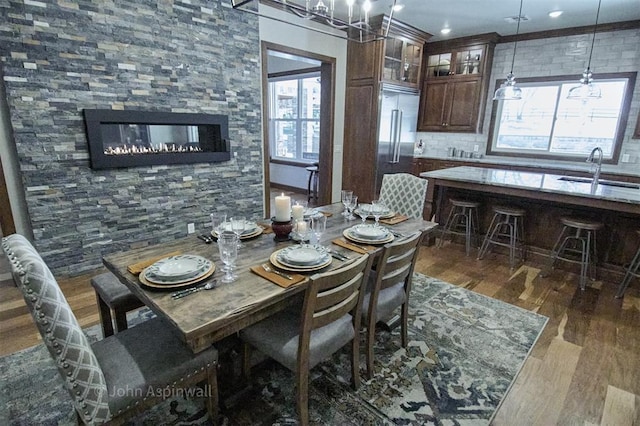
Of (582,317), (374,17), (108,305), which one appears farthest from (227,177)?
(582,317)

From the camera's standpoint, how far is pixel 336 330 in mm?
1631

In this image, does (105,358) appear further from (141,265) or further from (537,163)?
(537,163)

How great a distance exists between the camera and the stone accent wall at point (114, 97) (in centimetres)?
257

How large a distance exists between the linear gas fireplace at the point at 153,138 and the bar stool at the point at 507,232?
3026mm

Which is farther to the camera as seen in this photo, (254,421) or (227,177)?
(227,177)

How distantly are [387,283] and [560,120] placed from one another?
5083mm

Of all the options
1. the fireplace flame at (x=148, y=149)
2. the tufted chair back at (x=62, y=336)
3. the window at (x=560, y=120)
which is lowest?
the tufted chair back at (x=62, y=336)

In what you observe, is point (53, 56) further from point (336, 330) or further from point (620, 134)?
point (620, 134)

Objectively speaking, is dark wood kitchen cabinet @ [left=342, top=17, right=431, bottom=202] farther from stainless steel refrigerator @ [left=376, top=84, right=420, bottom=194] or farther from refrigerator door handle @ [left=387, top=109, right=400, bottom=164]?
refrigerator door handle @ [left=387, top=109, right=400, bottom=164]

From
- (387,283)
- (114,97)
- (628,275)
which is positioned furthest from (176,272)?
(628,275)

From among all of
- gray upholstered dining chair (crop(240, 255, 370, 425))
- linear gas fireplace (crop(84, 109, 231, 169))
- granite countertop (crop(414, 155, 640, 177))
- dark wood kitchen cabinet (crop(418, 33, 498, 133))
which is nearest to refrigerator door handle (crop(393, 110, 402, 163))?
granite countertop (crop(414, 155, 640, 177))

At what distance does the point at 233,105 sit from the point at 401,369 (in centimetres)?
314

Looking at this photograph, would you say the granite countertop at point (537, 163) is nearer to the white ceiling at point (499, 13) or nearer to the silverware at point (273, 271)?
the white ceiling at point (499, 13)

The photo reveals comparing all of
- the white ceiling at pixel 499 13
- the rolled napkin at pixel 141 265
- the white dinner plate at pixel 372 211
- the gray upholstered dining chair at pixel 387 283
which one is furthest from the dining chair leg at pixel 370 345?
the white ceiling at pixel 499 13
